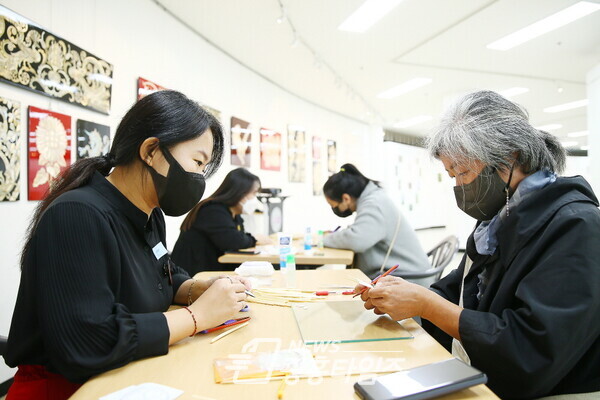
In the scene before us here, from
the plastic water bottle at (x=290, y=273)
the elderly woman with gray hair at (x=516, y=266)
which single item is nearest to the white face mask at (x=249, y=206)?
the plastic water bottle at (x=290, y=273)

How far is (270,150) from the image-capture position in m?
6.13

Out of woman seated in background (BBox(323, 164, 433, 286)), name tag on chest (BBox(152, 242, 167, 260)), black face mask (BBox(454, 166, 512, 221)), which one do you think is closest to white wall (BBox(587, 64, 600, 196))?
woman seated in background (BBox(323, 164, 433, 286))

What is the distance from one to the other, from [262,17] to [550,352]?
4285mm

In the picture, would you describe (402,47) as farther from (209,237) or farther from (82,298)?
(82,298)

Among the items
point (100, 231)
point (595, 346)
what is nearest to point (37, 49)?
point (100, 231)

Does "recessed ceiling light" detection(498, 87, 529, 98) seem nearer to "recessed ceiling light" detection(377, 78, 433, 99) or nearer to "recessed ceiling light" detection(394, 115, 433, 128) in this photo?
"recessed ceiling light" detection(377, 78, 433, 99)

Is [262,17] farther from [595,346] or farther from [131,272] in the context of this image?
[595,346]

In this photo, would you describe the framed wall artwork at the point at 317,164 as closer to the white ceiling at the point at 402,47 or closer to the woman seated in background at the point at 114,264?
the white ceiling at the point at 402,47

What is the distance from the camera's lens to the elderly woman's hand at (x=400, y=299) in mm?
1052

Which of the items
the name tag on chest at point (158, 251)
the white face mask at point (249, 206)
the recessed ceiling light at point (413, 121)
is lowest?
the name tag on chest at point (158, 251)

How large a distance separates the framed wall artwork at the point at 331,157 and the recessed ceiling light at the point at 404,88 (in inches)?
61.7

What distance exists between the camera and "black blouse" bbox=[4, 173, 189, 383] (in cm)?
79

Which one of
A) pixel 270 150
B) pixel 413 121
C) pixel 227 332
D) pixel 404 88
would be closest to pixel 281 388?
pixel 227 332

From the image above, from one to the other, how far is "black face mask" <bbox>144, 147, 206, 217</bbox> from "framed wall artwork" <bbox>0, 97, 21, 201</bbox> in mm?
1699
